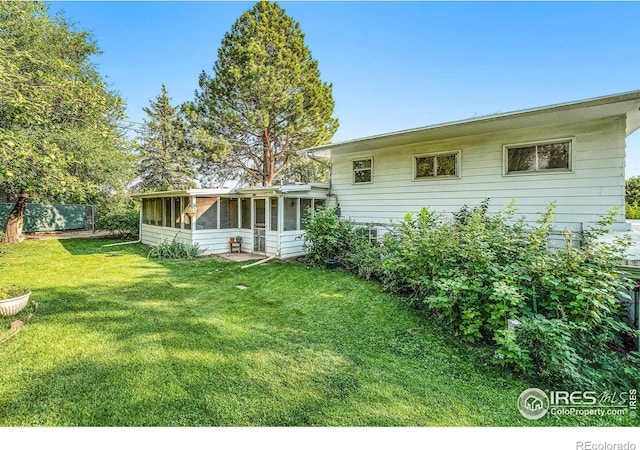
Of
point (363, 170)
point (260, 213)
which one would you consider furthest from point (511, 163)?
point (260, 213)

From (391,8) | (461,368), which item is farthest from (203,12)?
(461,368)

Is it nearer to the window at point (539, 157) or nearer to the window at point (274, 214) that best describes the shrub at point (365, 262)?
the window at point (274, 214)

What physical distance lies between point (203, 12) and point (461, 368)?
7571 millimetres

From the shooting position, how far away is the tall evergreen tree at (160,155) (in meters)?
20.2

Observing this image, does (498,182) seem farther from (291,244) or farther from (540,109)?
(291,244)

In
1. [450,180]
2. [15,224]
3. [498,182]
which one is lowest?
[15,224]

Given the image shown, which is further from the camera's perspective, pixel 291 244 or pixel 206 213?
pixel 206 213

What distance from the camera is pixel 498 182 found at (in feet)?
21.1

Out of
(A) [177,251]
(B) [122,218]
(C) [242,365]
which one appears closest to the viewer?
(C) [242,365]

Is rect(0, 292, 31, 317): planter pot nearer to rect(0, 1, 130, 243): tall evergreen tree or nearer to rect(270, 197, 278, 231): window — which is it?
rect(0, 1, 130, 243): tall evergreen tree

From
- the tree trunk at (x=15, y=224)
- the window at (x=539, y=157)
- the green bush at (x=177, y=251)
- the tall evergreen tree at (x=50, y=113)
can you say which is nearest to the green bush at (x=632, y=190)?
the window at (x=539, y=157)

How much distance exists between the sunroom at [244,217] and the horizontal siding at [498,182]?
1.52 m

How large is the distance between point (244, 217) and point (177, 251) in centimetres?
235

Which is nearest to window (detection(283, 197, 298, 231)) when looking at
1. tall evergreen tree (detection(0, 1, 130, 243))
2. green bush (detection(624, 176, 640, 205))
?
tall evergreen tree (detection(0, 1, 130, 243))
